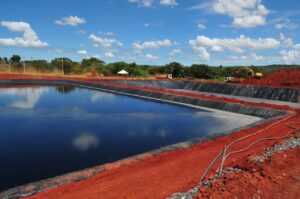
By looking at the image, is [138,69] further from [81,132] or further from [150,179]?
[150,179]

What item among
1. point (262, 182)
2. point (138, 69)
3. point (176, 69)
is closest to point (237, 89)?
point (262, 182)

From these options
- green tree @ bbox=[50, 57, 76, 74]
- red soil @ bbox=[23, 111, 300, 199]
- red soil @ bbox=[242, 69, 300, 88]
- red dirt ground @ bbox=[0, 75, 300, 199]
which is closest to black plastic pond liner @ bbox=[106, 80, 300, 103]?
red soil @ bbox=[242, 69, 300, 88]

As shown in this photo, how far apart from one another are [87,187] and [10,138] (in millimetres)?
5731

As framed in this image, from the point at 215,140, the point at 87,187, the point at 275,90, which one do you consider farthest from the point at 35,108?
the point at 275,90

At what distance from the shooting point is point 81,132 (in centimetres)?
1074

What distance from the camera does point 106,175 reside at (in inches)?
237

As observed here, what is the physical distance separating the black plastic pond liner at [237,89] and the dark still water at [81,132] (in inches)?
289

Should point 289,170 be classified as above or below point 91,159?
above

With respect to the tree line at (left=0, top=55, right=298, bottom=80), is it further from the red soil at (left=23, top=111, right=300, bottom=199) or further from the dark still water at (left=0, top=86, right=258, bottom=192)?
the red soil at (left=23, top=111, right=300, bottom=199)

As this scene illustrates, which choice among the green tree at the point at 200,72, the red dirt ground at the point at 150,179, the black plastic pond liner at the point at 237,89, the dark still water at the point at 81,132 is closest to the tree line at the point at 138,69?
the green tree at the point at 200,72

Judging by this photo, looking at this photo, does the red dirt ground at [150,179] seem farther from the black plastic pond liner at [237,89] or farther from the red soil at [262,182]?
the black plastic pond liner at [237,89]

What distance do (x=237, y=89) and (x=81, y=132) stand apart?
17.6 metres

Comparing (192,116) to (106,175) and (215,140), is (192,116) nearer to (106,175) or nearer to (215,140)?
(215,140)

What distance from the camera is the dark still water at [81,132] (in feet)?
23.7
